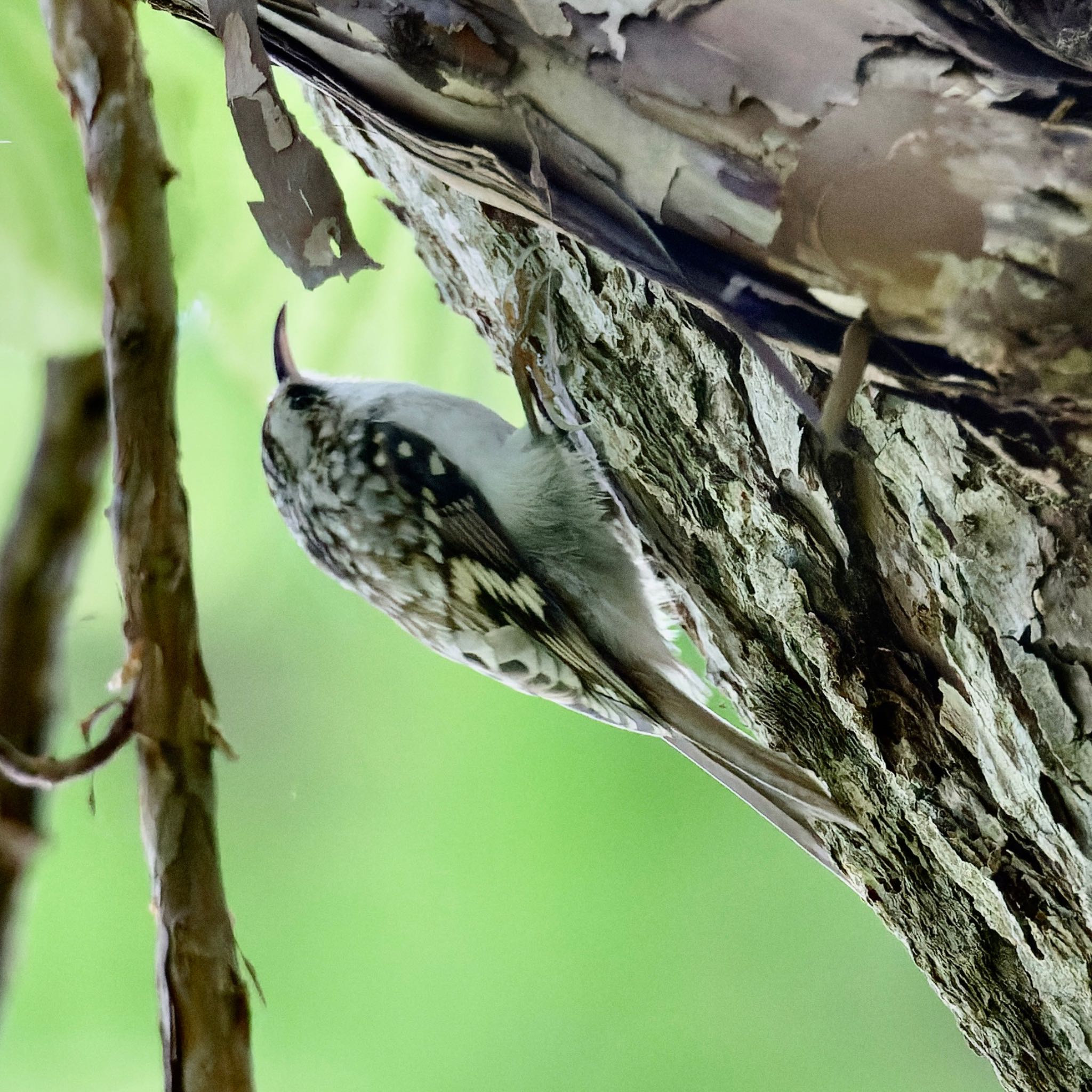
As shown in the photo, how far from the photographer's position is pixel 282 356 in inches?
31.7

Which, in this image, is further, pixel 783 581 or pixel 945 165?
pixel 783 581

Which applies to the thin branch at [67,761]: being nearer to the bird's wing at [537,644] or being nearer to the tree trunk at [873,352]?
the bird's wing at [537,644]

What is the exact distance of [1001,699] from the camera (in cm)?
45

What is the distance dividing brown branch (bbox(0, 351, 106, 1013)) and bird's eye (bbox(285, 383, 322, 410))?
0.18m

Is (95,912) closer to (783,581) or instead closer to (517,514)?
(517,514)

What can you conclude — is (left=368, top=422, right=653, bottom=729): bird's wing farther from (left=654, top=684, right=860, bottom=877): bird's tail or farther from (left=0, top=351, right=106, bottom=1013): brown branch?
(left=0, top=351, right=106, bottom=1013): brown branch

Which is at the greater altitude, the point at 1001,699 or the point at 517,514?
the point at 517,514

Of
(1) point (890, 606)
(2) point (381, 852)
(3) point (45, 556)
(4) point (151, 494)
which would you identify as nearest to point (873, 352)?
(1) point (890, 606)

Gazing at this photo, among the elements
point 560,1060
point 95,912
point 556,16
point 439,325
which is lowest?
point 560,1060

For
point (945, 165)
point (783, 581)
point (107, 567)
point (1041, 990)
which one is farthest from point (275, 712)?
point (945, 165)

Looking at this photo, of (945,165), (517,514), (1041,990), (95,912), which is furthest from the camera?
(95,912)

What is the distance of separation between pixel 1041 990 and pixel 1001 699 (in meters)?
0.26

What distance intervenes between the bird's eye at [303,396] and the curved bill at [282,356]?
0.05 feet

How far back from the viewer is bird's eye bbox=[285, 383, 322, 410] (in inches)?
30.4
